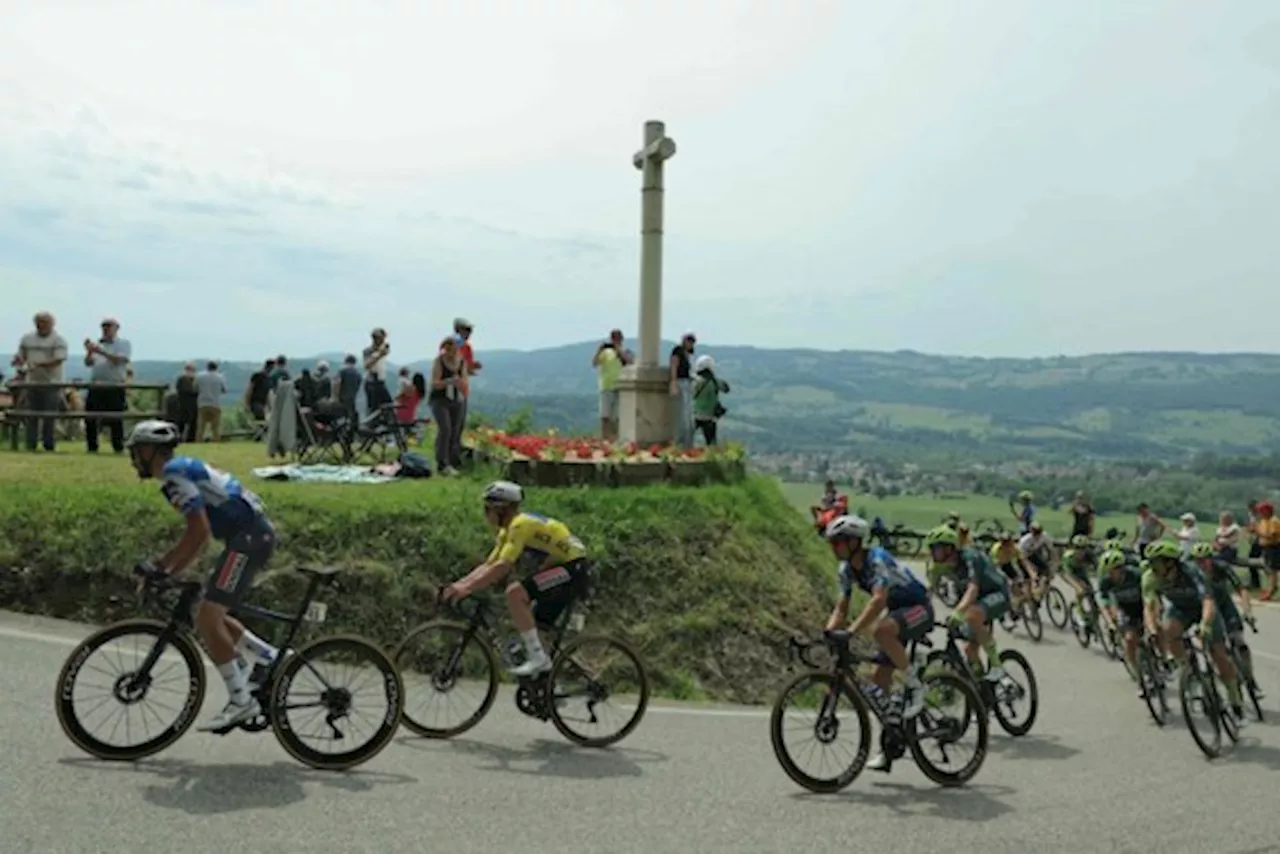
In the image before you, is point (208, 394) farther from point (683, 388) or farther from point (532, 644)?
point (532, 644)

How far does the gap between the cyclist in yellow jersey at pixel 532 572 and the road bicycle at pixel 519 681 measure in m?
0.09

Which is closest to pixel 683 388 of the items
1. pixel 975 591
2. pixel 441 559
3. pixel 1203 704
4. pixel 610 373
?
pixel 610 373

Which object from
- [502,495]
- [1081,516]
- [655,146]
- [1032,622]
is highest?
[655,146]

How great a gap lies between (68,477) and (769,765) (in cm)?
1038

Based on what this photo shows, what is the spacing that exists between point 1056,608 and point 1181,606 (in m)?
10.9

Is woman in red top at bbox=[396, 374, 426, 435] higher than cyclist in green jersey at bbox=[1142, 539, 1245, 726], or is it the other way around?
woman in red top at bbox=[396, 374, 426, 435]

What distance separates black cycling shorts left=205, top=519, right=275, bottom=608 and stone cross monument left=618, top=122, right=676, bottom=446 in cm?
1205

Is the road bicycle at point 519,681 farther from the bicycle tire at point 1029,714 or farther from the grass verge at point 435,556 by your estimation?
the bicycle tire at point 1029,714

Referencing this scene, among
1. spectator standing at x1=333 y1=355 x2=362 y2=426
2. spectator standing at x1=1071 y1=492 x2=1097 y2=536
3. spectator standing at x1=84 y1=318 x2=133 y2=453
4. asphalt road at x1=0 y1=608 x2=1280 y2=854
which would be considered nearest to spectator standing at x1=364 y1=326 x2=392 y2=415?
spectator standing at x1=333 y1=355 x2=362 y2=426

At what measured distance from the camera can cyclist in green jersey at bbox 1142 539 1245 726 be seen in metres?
11.5

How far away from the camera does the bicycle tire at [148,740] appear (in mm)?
7426

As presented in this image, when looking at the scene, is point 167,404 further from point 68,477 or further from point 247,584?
point 247,584

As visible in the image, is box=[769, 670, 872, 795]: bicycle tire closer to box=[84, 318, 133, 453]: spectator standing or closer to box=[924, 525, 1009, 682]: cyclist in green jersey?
box=[924, 525, 1009, 682]: cyclist in green jersey

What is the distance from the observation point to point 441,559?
13227 millimetres
